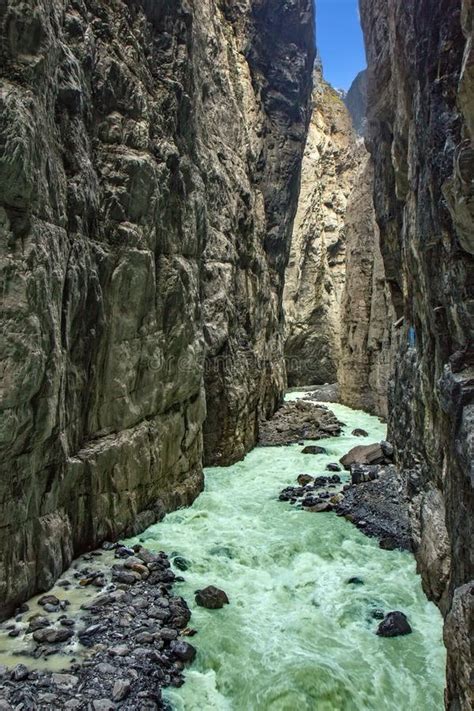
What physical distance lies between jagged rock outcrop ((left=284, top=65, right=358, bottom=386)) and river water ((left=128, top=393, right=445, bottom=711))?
3647 centimetres

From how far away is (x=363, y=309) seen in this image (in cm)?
3375

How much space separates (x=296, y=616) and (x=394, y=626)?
1.65m

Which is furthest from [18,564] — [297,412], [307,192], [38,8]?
[307,192]

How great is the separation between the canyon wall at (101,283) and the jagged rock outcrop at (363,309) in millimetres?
12748

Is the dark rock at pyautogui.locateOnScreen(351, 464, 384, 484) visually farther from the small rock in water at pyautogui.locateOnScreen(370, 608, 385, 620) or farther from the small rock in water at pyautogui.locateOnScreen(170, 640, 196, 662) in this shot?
the small rock in water at pyautogui.locateOnScreen(170, 640, 196, 662)

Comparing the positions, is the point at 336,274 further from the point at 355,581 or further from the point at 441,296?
the point at 441,296

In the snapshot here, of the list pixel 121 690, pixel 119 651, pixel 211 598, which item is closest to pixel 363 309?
pixel 211 598

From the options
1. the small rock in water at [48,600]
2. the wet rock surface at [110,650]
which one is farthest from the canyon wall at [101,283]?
the wet rock surface at [110,650]

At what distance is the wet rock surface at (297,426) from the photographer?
24.6 metres

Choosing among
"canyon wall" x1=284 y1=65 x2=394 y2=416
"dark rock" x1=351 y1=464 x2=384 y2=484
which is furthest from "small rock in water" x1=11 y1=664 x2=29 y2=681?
"canyon wall" x1=284 y1=65 x2=394 y2=416

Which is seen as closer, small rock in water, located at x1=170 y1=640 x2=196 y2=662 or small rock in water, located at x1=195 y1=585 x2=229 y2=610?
small rock in water, located at x1=170 y1=640 x2=196 y2=662

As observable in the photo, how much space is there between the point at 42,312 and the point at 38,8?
4893 millimetres

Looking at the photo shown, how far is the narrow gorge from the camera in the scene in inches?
284

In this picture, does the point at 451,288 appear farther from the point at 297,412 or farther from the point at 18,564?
the point at 297,412
